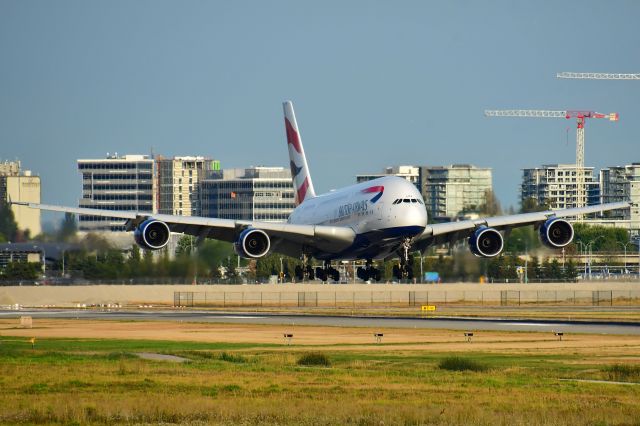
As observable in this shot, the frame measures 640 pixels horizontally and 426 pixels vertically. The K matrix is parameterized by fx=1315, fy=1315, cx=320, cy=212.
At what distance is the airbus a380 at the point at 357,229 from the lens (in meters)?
74.8

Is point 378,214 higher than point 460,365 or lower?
higher

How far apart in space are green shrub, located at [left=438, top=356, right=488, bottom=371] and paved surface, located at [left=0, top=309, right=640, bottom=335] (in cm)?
1969

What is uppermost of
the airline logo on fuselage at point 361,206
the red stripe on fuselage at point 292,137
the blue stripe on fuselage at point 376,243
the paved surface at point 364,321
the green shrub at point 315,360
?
the red stripe on fuselage at point 292,137

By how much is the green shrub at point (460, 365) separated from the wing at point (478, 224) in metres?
33.0

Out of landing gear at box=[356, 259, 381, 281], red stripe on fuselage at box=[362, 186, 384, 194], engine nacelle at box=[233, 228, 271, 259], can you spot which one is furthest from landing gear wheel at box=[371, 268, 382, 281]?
red stripe on fuselage at box=[362, 186, 384, 194]

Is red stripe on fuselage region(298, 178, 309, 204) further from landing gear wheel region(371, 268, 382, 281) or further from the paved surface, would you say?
landing gear wheel region(371, 268, 382, 281)

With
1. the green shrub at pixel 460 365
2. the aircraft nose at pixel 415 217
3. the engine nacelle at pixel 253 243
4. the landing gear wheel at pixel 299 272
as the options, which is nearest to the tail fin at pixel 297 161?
the landing gear wheel at pixel 299 272

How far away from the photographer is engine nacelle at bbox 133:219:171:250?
7850 centimetres

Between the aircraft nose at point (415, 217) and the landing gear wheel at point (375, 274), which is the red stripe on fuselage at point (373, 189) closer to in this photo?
the aircraft nose at point (415, 217)

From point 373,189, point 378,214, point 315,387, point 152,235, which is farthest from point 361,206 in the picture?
point 315,387

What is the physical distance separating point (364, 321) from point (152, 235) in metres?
13.7

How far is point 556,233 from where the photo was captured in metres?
82.6

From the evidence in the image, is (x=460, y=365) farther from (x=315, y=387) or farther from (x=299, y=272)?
(x=299, y=272)

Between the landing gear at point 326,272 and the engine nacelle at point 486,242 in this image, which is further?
the landing gear at point 326,272
